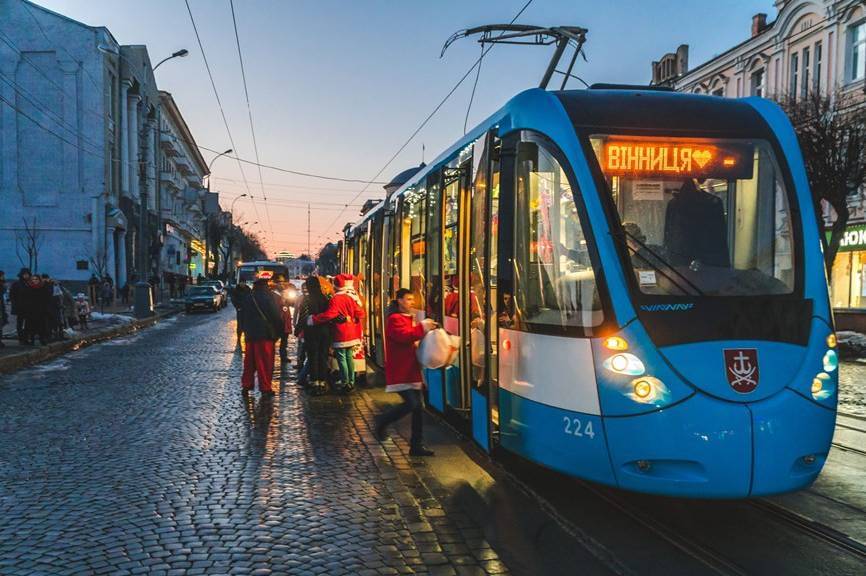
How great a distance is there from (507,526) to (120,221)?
43.2m

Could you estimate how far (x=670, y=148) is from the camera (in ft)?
18.8

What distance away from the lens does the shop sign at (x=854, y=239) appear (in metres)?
27.2

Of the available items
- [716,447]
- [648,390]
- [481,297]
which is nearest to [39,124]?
[481,297]

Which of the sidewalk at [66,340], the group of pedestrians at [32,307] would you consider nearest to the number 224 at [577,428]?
the sidewalk at [66,340]

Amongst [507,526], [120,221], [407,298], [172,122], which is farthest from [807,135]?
[172,122]

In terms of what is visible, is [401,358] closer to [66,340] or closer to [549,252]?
[549,252]

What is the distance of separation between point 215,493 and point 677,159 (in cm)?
418

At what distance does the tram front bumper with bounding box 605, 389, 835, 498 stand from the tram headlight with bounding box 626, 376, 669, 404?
0.30 ft

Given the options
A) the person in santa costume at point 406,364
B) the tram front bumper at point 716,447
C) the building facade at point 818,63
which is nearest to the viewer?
the tram front bumper at point 716,447

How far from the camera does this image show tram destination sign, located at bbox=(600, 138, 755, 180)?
5.67 metres

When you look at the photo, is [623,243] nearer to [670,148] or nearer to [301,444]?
[670,148]

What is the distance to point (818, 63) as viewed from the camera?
28641 millimetres

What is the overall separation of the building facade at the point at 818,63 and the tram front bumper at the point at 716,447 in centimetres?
1980

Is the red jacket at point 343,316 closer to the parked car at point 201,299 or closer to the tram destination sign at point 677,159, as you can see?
the tram destination sign at point 677,159
